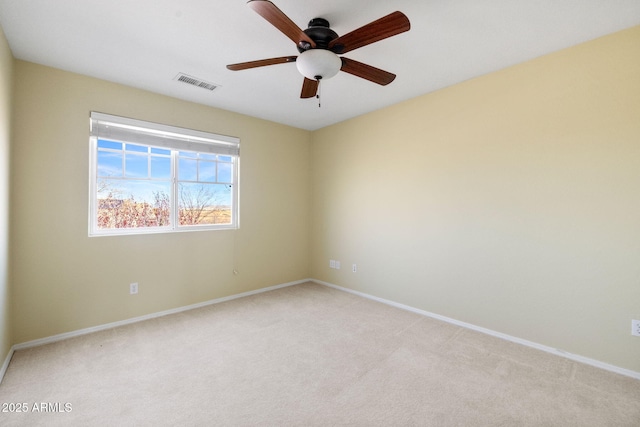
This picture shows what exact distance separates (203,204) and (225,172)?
535mm

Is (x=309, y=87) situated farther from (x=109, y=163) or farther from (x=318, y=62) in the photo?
(x=109, y=163)

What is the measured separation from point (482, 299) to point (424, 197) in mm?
1236

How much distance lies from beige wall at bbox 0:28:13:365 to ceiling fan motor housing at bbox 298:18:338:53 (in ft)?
7.37

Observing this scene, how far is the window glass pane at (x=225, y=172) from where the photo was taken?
12.5ft

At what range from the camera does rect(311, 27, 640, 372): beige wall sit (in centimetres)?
213

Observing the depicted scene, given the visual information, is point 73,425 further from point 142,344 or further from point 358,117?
point 358,117

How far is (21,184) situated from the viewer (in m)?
2.48

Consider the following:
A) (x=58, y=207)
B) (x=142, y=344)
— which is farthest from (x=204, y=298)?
(x=58, y=207)

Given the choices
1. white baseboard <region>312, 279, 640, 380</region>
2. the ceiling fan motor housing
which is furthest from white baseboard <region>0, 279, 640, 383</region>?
the ceiling fan motor housing

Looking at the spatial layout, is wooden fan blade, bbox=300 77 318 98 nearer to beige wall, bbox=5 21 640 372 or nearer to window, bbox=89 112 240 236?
beige wall, bbox=5 21 640 372

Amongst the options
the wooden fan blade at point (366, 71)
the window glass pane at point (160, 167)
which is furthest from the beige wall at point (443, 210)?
the wooden fan blade at point (366, 71)

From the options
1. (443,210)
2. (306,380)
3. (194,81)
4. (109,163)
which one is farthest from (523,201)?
(109,163)

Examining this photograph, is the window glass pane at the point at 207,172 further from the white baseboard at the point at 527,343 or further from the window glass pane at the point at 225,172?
the white baseboard at the point at 527,343

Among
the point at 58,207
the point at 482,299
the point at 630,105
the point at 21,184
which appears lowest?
the point at 482,299
